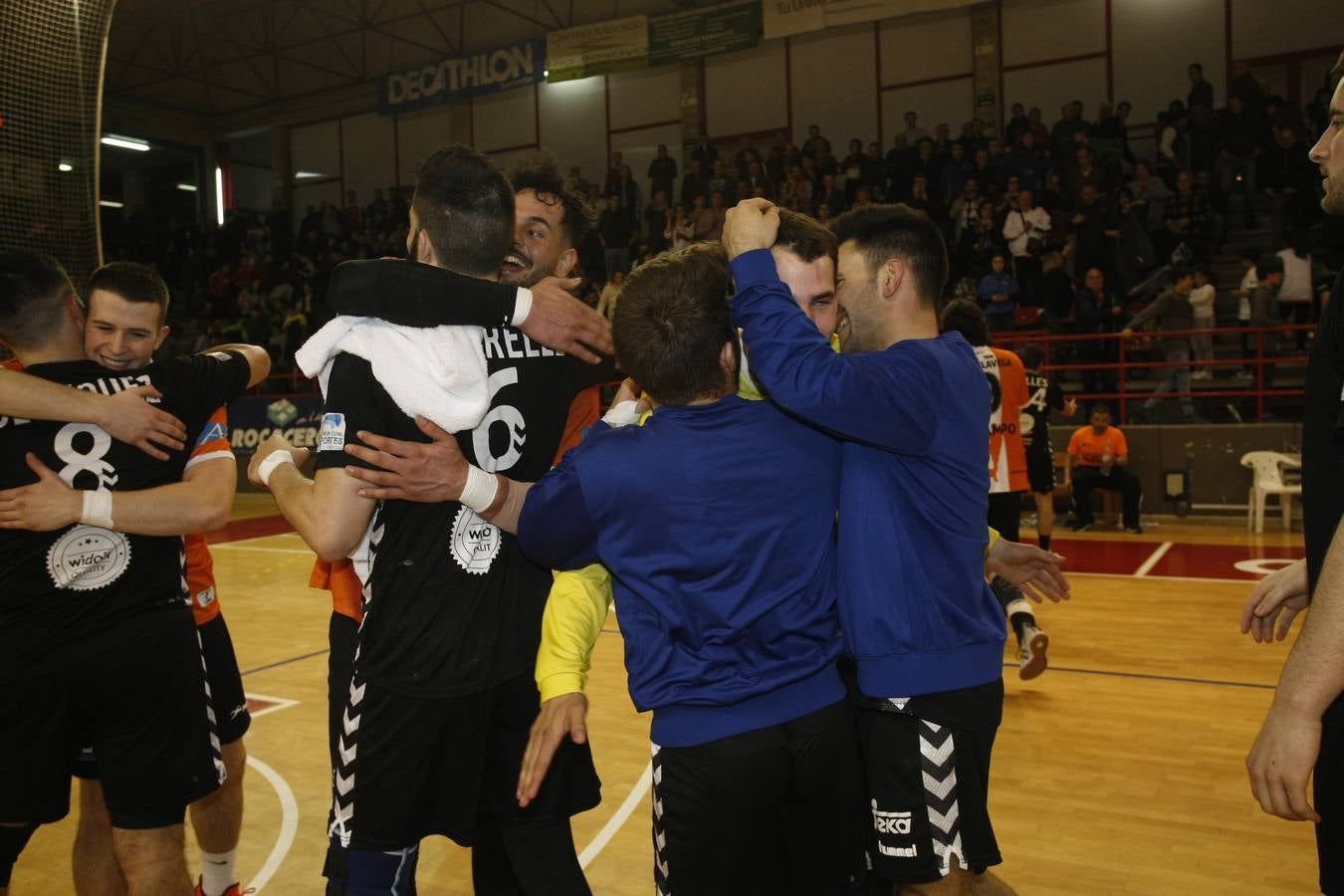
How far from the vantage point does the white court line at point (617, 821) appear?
12.8 feet

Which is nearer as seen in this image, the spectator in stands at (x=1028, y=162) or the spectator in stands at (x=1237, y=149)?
the spectator in stands at (x=1237, y=149)

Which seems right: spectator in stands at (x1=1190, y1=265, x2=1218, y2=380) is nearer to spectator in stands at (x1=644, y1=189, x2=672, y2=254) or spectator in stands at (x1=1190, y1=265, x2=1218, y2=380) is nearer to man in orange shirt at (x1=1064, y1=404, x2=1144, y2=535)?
man in orange shirt at (x1=1064, y1=404, x2=1144, y2=535)

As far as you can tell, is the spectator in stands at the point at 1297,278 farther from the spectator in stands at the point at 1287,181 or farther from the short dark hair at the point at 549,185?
the short dark hair at the point at 549,185

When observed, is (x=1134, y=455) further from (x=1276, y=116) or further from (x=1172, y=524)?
(x=1276, y=116)

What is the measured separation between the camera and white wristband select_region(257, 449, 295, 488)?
96.5 inches

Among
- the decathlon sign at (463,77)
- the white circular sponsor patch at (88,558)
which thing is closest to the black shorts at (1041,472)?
the white circular sponsor patch at (88,558)

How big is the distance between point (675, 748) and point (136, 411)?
1.75 m

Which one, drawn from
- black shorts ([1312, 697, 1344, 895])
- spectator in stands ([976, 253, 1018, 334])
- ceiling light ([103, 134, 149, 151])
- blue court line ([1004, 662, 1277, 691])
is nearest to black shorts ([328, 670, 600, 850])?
black shorts ([1312, 697, 1344, 895])

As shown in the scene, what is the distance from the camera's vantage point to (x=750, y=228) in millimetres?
2100

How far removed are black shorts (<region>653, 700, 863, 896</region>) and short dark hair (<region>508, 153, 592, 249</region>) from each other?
168 centimetres

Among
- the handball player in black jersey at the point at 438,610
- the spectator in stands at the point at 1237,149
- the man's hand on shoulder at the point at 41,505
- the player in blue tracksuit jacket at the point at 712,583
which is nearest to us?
the player in blue tracksuit jacket at the point at 712,583

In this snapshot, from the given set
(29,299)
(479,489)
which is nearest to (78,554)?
(29,299)

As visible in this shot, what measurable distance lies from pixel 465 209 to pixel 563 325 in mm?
341

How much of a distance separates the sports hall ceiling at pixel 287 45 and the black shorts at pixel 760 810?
63.9 feet
